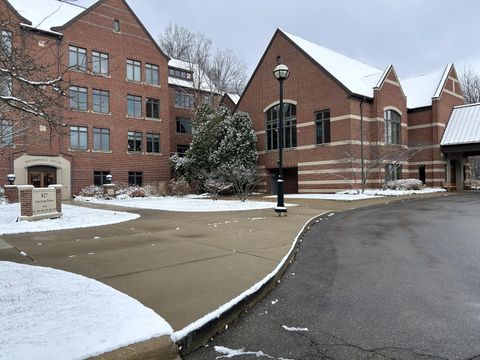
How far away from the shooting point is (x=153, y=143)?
121ft

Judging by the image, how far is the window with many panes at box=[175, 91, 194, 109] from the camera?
4369 centimetres

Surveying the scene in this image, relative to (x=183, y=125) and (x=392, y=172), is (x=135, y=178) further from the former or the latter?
(x=392, y=172)

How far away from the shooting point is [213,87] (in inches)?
1879

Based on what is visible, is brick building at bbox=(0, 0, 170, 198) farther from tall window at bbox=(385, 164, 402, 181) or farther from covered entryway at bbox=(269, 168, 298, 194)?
tall window at bbox=(385, 164, 402, 181)

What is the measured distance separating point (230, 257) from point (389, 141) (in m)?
29.7

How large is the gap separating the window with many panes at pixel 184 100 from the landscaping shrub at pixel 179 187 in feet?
42.0

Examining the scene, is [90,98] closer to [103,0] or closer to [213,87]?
[103,0]

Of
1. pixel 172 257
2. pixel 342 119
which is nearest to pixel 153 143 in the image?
pixel 342 119

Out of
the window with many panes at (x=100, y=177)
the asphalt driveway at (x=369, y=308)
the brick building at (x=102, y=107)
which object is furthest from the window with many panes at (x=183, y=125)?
the asphalt driveway at (x=369, y=308)

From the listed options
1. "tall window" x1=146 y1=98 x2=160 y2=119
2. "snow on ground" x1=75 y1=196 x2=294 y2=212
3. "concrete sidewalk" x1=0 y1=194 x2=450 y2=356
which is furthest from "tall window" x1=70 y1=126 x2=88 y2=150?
"concrete sidewalk" x1=0 y1=194 x2=450 y2=356

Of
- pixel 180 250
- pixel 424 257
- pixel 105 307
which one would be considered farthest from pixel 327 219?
pixel 105 307

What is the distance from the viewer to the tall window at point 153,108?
36750 millimetres

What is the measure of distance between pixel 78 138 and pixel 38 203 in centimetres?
1991

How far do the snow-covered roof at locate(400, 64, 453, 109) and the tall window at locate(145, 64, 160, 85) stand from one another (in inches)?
970
